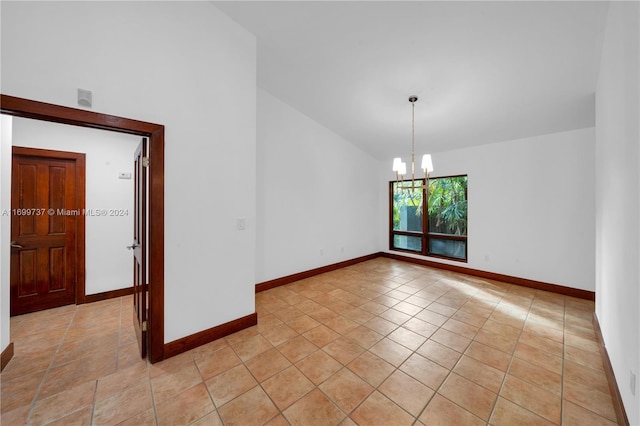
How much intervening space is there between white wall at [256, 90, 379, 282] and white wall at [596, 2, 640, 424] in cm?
372

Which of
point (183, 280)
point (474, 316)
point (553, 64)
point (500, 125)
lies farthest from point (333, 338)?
point (500, 125)

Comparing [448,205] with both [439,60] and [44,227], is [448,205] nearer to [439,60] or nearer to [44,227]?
[439,60]

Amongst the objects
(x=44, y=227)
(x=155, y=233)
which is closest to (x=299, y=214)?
(x=155, y=233)

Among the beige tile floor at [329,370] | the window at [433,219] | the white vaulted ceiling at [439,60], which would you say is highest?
the white vaulted ceiling at [439,60]

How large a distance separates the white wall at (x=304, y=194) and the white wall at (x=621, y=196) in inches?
146

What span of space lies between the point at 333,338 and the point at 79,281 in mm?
3538

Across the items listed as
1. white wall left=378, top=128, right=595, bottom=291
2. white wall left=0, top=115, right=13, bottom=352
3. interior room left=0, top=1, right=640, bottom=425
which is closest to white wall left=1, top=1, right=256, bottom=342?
interior room left=0, top=1, right=640, bottom=425

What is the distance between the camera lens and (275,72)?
340 cm

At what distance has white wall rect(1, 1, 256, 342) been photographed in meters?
1.69

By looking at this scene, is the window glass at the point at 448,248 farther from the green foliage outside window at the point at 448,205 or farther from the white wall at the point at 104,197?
the white wall at the point at 104,197

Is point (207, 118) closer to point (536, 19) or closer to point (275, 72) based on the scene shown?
point (275, 72)

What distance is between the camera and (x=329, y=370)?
2025 mm


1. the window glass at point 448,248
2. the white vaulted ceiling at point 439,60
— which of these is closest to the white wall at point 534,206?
the window glass at point 448,248

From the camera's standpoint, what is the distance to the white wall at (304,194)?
3.96 m
